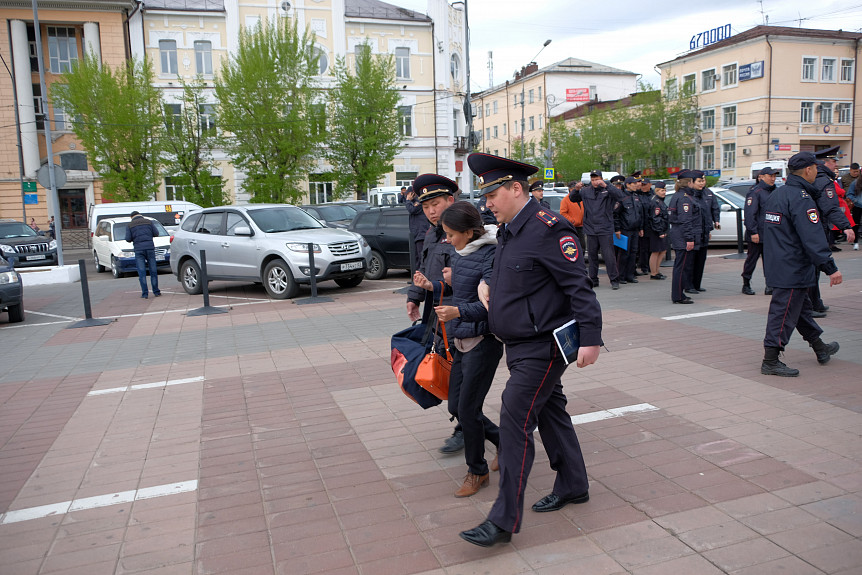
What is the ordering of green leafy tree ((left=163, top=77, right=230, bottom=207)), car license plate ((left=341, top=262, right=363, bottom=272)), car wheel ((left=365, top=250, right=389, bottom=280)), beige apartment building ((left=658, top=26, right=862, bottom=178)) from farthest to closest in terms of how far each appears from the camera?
beige apartment building ((left=658, top=26, right=862, bottom=178)), green leafy tree ((left=163, top=77, right=230, bottom=207)), car wheel ((left=365, top=250, right=389, bottom=280)), car license plate ((left=341, top=262, right=363, bottom=272))

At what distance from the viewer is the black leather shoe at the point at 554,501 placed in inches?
152

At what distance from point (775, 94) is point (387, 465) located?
4846 centimetres

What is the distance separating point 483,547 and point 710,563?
106cm

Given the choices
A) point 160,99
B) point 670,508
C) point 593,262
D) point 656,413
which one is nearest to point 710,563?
point 670,508

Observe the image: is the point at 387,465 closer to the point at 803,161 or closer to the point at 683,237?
the point at 803,161

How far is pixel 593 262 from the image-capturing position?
1266cm

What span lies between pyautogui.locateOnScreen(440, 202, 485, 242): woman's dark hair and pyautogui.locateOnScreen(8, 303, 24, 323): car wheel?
10.7 meters

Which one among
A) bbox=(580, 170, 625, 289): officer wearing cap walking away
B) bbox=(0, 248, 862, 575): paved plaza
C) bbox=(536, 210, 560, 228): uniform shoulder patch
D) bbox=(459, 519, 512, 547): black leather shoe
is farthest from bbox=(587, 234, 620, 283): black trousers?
bbox=(459, 519, 512, 547): black leather shoe

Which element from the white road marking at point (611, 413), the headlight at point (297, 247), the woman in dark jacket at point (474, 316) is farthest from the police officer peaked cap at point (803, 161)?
the headlight at point (297, 247)

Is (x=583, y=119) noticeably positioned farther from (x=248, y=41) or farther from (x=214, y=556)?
(x=214, y=556)

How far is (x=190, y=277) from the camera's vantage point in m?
14.5

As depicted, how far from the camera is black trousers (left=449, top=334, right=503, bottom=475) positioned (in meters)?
3.94

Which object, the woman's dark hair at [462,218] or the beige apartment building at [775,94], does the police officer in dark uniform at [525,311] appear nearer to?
the woman's dark hair at [462,218]

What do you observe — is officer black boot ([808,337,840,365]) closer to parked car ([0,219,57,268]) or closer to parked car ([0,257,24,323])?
parked car ([0,257,24,323])
